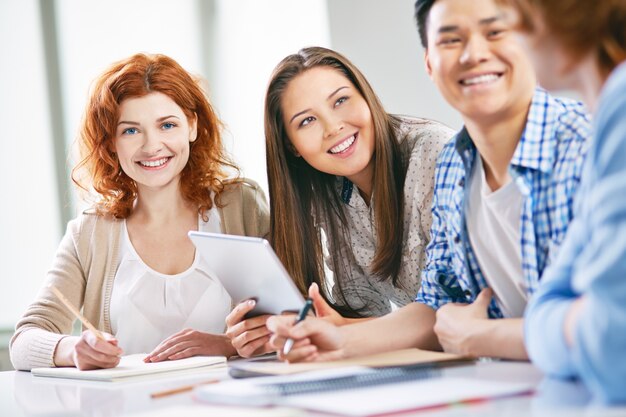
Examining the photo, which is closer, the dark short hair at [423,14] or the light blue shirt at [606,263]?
the light blue shirt at [606,263]

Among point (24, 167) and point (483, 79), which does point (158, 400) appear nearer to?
point (483, 79)

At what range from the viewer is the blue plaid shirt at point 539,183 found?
1.45 m

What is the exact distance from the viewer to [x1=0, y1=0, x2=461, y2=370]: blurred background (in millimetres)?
4523

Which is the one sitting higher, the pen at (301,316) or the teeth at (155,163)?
the teeth at (155,163)

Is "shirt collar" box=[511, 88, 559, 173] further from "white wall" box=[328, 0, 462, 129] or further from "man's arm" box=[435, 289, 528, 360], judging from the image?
"white wall" box=[328, 0, 462, 129]

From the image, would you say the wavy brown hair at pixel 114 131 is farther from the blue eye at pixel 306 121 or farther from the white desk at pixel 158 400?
the white desk at pixel 158 400

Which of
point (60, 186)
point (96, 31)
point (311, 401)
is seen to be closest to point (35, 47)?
point (96, 31)

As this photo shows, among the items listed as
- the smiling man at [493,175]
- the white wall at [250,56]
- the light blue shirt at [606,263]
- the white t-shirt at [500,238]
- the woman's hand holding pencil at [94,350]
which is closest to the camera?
the light blue shirt at [606,263]

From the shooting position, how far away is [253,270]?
1723mm

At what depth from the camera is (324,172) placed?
237 cm

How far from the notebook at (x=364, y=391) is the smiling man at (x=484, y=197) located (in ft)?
0.82

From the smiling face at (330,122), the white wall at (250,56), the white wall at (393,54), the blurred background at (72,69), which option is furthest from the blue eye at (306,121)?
the white wall at (250,56)

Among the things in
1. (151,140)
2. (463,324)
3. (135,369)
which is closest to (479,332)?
(463,324)

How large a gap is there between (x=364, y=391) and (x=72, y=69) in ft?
13.1
